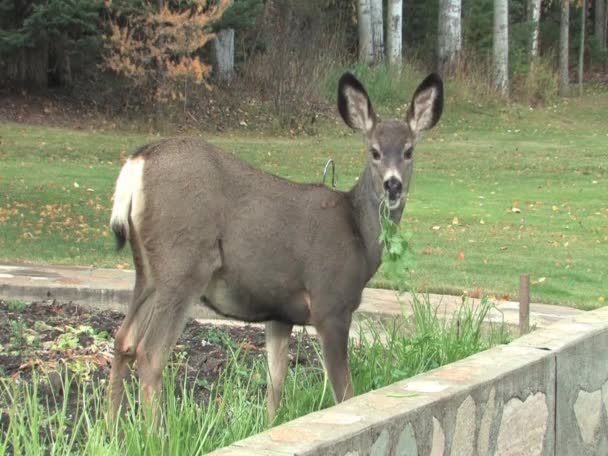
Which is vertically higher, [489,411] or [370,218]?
[370,218]

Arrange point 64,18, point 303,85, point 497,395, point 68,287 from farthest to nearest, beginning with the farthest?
point 303,85 < point 64,18 < point 68,287 < point 497,395

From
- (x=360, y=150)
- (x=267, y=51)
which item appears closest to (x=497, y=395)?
(x=360, y=150)

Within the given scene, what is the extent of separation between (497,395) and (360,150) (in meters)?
18.7

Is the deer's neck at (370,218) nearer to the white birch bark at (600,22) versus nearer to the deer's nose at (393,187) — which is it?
the deer's nose at (393,187)

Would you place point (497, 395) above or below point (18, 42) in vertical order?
below

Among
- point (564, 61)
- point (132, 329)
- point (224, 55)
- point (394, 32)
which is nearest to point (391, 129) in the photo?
point (132, 329)

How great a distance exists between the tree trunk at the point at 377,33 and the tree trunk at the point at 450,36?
70.0 inches

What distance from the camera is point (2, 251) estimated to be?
423 inches

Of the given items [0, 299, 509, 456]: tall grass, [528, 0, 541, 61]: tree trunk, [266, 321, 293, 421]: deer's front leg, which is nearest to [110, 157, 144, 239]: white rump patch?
[0, 299, 509, 456]: tall grass

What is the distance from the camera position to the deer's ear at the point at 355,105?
6.05 m

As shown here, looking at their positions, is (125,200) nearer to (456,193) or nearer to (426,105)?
(426,105)

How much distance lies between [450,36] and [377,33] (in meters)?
2.20

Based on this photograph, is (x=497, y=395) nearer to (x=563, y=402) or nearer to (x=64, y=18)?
(x=563, y=402)

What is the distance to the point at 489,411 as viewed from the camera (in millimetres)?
4605
